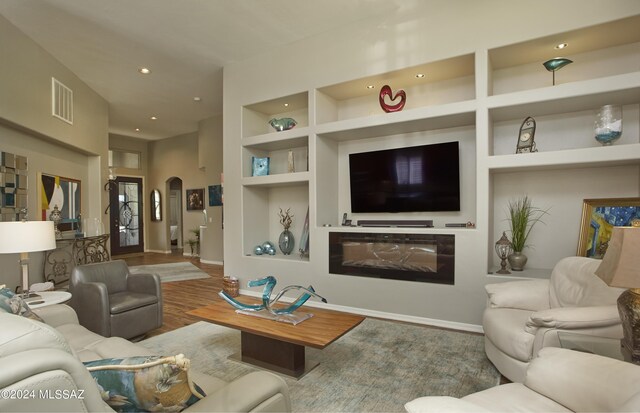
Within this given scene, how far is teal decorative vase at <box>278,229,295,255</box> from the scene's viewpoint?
5293 mm

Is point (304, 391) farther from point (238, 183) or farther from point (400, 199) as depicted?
point (238, 183)

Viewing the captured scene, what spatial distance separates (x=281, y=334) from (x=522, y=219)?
2818 mm

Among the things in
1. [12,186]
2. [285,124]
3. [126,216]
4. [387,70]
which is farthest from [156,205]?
[387,70]

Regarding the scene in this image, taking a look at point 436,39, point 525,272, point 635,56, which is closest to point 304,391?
point 525,272

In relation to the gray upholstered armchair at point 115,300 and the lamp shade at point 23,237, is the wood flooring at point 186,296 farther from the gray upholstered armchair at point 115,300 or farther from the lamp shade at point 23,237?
the lamp shade at point 23,237

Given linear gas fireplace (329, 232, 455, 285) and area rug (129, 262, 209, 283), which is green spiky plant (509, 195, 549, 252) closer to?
linear gas fireplace (329, 232, 455, 285)

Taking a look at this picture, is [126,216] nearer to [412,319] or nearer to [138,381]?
Result: [412,319]

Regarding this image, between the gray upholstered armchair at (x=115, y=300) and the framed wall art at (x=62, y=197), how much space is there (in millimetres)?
2809

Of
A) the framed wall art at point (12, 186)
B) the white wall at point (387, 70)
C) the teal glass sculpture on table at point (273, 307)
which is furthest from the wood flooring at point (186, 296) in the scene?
the framed wall art at point (12, 186)

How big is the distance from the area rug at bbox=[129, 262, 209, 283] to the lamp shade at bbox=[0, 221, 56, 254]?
375 cm

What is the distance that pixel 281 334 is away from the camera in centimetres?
232

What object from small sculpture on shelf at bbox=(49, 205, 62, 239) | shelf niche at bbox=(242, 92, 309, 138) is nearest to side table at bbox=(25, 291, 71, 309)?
Answer: shelf niche at bbox=(242, 92, 309, 138)

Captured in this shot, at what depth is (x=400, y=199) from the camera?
14.3 feet

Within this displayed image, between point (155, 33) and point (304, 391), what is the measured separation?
14.7 feet
